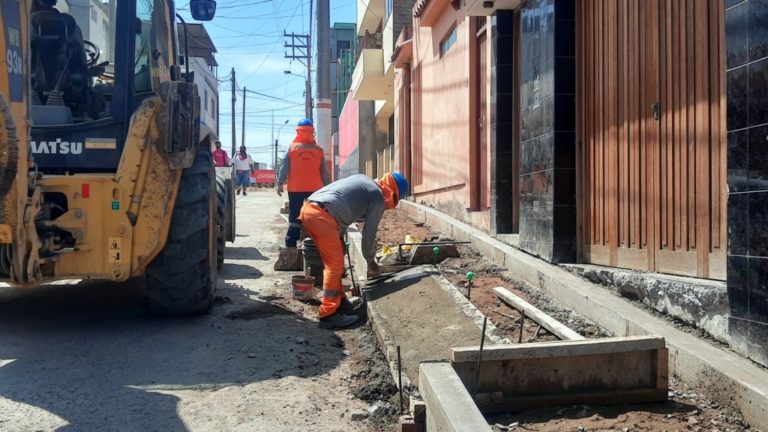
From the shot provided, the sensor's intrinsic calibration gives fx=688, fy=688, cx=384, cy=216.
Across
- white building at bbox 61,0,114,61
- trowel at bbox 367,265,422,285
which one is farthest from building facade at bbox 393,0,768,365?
white building at bbox 61,0,114,61

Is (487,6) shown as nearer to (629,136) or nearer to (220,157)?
(629,136)

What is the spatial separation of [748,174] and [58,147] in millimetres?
4812

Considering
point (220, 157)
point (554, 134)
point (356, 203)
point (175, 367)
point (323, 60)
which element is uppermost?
point (323, 60)

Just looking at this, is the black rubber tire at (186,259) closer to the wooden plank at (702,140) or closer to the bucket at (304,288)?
the bucket at (304,288)

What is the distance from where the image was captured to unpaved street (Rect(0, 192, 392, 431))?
3.78 meters

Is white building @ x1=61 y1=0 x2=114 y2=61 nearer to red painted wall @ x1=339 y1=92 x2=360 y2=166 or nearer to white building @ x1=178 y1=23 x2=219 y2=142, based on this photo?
red painted wall @ x1=339 y1=92 x2=360 y2=166

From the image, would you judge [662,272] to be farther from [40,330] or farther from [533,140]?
[40,330]

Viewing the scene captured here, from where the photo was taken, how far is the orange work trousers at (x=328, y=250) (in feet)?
19.9

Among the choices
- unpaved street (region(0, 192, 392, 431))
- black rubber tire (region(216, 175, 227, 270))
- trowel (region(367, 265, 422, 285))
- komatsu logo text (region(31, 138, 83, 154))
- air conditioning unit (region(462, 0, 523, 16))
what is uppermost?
air conditioning unit (region(462, 0, 523, 16))

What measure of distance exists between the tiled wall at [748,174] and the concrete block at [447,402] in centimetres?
154

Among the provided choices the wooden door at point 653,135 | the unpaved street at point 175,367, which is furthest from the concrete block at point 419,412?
the wooden door at point 653,135

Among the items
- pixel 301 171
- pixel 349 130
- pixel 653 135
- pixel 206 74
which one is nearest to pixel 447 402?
pixel 653 135

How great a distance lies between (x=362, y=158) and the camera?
2488 centimetres

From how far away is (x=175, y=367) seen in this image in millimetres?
4652
